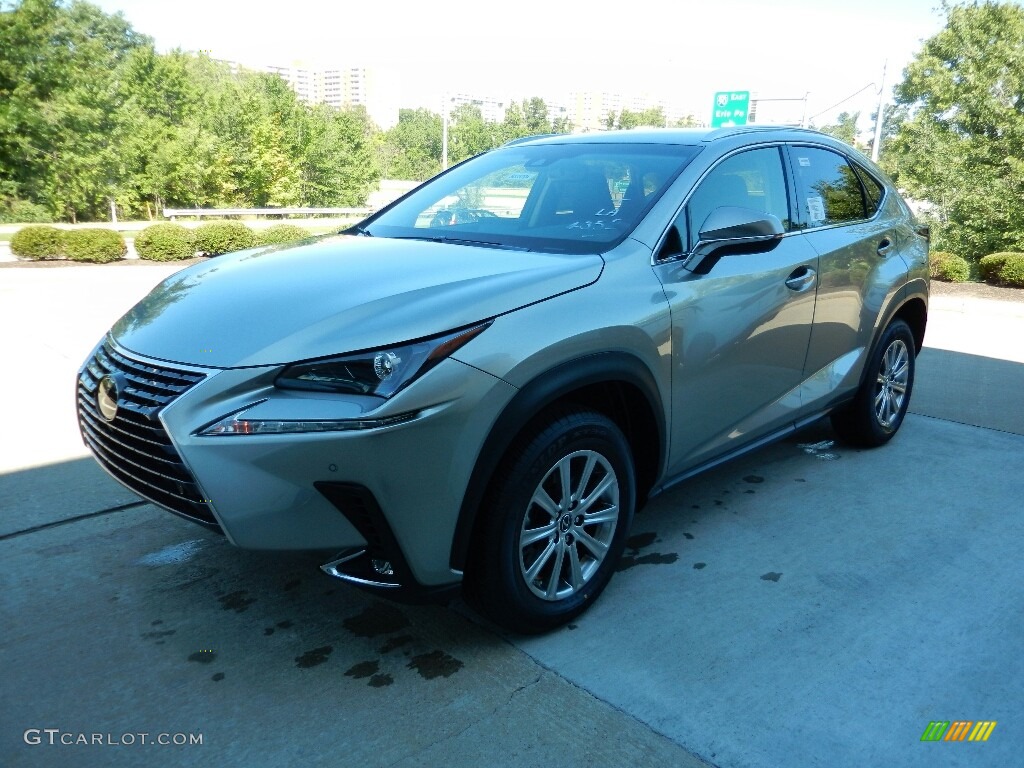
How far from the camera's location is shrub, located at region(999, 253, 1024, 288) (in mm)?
13500

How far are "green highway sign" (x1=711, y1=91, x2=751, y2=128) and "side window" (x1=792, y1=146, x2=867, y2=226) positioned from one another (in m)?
25.1

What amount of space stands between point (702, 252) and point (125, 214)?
3578cm

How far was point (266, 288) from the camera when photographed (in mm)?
2926

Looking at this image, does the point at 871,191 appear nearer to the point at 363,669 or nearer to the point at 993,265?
the point at 363,669

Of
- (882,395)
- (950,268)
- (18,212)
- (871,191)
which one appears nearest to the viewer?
(871,191)

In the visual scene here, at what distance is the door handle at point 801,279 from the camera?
12.3 feet

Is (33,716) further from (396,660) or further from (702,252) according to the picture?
(702,252)

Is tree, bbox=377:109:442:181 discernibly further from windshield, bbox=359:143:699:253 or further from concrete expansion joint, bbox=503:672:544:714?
concrete expansion joint, bbox=503:672:544:714

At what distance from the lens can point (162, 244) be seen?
16.6m

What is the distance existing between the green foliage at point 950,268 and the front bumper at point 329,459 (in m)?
13.8

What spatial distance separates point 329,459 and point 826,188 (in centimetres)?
317

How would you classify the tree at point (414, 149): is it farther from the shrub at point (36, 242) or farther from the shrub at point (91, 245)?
the shrub at point (36, 242)

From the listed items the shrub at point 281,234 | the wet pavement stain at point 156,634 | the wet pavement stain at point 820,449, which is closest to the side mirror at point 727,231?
the wet pavement stain at point 820,449

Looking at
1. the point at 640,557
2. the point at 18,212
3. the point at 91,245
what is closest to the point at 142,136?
the point at 18,212
